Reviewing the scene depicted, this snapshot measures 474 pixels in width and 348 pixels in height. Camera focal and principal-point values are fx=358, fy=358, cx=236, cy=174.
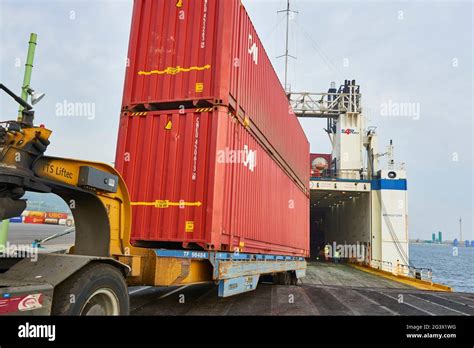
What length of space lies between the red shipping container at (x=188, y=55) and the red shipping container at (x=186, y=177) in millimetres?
367

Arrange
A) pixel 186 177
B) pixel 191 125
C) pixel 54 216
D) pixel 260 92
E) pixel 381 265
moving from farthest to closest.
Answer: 1. pixel 54 216
2. pixel 381 265
3. pixel 260 92
4. pixel 191 125
5. pixel 186 177

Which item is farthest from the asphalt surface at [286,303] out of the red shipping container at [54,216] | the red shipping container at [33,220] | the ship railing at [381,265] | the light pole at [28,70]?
the red shipping container at [54,216]

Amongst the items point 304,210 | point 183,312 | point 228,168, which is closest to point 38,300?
point 228,168

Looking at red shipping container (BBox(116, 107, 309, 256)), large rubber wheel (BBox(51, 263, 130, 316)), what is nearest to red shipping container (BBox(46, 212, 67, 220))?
red shipping container (BBox(116, 107, 309, 256))

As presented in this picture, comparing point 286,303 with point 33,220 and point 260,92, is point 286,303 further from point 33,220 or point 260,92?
point 33,220

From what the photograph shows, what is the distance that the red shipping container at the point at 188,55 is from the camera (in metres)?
6.80

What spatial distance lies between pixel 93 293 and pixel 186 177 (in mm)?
3064

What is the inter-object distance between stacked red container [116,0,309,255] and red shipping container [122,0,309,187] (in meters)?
0.02

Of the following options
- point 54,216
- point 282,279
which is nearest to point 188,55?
point 282,279

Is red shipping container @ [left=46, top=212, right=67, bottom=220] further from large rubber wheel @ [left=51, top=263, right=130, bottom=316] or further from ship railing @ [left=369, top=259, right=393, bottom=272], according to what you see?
large rubber wheel @ [left=51, top=263, right=130, bottom=316]

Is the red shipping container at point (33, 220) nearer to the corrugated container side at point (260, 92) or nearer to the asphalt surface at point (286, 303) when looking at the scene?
the asphalt surface at point (286, 303)

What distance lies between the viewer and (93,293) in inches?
147

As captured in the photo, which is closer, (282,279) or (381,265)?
(282,279)

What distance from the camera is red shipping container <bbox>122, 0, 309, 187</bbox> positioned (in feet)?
22.3
